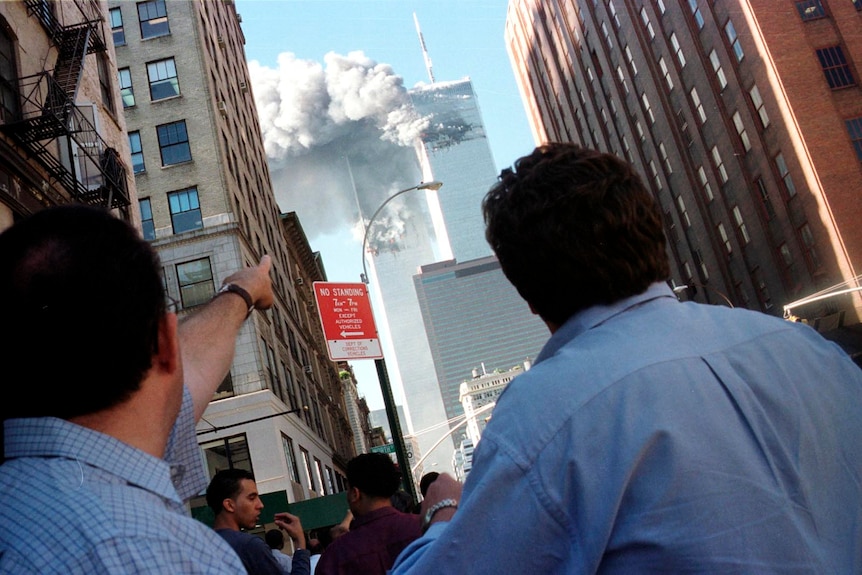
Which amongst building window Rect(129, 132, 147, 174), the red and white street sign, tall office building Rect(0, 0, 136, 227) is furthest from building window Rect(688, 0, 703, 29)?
the red and white street sign

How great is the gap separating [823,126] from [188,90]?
28.9 metres

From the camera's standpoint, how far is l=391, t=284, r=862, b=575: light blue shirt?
166 cm

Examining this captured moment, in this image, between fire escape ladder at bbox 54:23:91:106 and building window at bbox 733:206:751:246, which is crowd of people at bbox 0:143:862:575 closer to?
fire escape ladder at bbox 54:23:91:106

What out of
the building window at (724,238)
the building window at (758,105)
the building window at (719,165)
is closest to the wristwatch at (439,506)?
the building window at (758,105)

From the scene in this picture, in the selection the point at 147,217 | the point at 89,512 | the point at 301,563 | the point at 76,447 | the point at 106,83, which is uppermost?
the point at 147,217

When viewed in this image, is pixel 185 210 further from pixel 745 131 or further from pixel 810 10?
pixel 810 10

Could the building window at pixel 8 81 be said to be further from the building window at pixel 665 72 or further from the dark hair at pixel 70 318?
the building window at pixel 665 72

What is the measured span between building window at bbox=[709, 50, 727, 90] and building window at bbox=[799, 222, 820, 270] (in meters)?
9.41

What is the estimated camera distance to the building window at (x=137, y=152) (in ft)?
113

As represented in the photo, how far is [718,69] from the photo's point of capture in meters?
44.2

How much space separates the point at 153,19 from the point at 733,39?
2875 centimetres

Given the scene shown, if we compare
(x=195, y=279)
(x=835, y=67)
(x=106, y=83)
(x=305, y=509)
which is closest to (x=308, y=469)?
(x=305, y=509)

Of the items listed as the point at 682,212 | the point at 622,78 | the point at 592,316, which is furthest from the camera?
the point at 622,78

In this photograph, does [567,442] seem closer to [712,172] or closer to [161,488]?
[161,488]
